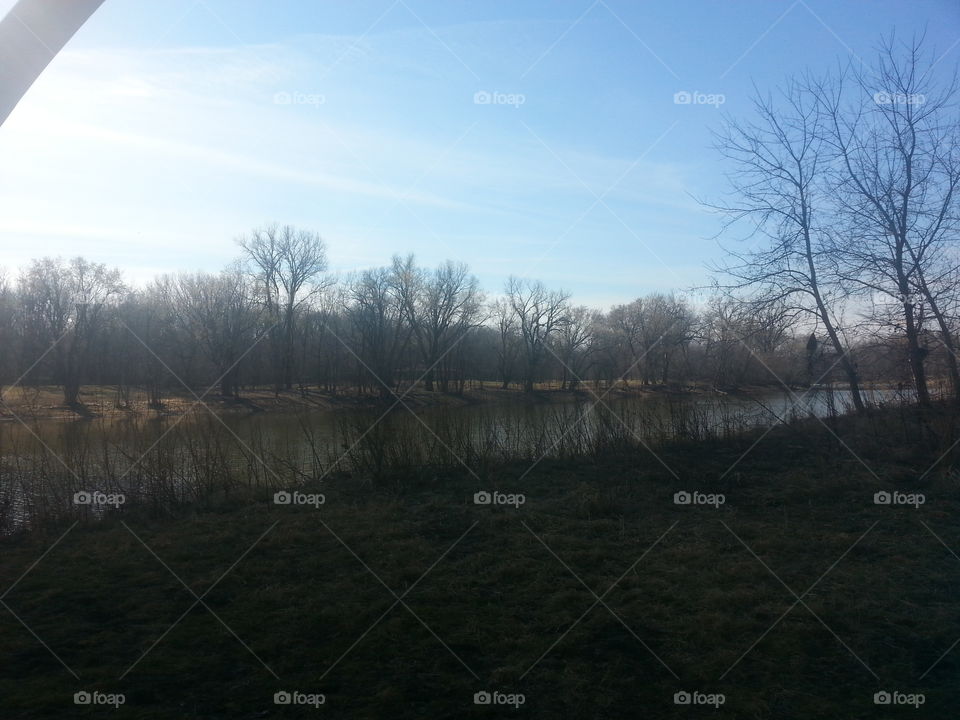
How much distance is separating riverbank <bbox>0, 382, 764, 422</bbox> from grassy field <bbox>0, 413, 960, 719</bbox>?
15.4 ft

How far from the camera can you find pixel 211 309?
96.6 ft

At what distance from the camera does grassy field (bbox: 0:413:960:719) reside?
3.86m

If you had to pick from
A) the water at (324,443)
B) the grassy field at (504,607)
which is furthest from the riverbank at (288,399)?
the grassy field at (504,607)

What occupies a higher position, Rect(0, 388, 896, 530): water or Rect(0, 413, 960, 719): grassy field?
Rect(0, 388, 896, 530): water

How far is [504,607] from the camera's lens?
5.13 meters

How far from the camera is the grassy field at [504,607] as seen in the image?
3859 millimetres

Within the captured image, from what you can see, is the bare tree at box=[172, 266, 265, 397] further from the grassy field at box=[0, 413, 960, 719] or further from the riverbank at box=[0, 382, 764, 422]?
the grassy field at box=[0, 413, 960, 719]

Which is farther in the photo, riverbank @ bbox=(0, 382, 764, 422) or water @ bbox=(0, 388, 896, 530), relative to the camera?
riverbank @ bbox=(0, 382, 764, 422)

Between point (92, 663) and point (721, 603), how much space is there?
14.1ft

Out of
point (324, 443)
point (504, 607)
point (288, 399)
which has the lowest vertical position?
point (504, 607)

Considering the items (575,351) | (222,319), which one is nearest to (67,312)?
(222,319)

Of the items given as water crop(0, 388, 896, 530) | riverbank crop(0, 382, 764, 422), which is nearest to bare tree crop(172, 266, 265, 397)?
riverbank crop(0, 382, 764, 422)

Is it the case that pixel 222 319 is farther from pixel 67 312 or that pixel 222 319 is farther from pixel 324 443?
pixel 324 443

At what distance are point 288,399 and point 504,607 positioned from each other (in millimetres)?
18440
